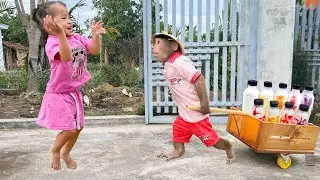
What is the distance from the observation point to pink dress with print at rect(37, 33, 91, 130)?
2.63 m

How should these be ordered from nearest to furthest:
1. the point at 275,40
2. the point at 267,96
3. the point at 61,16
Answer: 1. the point at 61,16
2. the point at 267,96
3. the point at 275,40

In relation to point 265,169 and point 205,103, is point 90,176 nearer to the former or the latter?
point 205,103

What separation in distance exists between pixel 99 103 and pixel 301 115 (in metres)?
4.18

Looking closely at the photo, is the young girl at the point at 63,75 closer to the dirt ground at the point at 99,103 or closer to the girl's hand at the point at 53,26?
the girl's hand at the point at 53,26

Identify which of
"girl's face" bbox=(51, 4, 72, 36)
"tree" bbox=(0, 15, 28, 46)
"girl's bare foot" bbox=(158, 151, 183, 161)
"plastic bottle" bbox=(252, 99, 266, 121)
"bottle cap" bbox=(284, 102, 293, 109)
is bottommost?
"girl's bare foot" bbox=(158, 151, 183, 161)

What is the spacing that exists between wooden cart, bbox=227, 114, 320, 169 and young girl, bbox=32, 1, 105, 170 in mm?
1558

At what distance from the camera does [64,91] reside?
2.72m

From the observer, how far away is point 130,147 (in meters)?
3.99

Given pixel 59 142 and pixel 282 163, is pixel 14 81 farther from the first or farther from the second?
pixel 282 163

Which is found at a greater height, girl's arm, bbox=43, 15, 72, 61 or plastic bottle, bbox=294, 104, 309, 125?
girl's arm, bbox=43, 15, 72, 61

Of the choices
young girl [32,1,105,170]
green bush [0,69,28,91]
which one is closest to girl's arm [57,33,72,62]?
young girl [32,1,105,170]

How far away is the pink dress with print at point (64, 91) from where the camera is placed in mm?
2633

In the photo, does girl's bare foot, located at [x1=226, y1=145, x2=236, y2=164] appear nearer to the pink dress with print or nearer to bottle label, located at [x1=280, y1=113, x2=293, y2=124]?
bottle label, located at [x1=280, y1=113, x2=293, y2=124]

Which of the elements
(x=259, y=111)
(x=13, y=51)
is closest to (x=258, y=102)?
(x=259, y=111)
